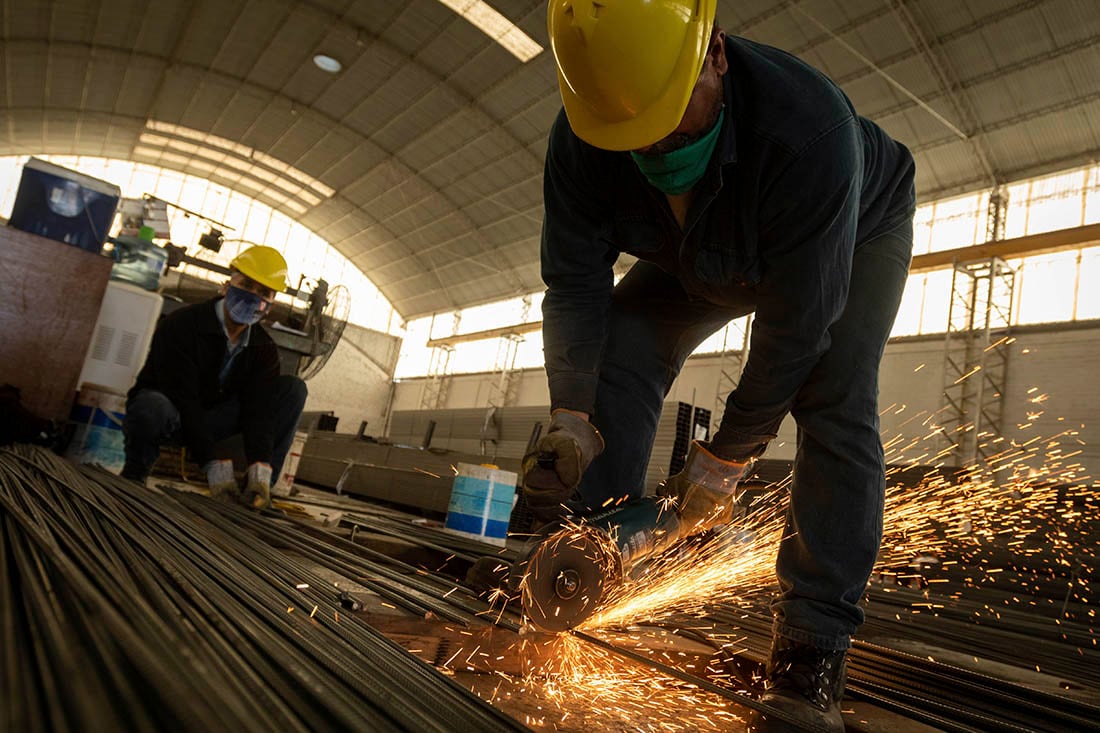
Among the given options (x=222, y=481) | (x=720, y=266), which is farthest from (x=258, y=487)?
(x=720, y=266)

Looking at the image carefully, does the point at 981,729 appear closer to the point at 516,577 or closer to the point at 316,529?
the point at 516,577

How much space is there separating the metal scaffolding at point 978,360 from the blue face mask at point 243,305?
9690mm

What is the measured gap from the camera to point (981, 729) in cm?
123

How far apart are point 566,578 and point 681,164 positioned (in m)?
0.81

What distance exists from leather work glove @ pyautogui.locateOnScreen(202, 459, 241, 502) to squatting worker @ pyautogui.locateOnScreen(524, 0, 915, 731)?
2031mm

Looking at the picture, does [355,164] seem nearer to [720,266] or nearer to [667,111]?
[720,266]

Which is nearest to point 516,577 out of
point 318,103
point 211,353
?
point 211,353

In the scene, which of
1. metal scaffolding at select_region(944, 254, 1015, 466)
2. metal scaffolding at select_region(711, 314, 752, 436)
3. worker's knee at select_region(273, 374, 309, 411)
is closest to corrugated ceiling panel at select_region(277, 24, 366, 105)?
metal scaffolding at select_region(711, 314, 752, 436)

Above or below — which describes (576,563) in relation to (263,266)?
below

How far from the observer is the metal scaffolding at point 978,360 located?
10.4 m

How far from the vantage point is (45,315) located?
384 cm

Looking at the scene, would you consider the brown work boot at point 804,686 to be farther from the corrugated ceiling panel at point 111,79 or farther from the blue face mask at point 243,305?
the corrugated ceiling panel at point 111,79

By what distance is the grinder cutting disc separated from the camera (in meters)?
1.39

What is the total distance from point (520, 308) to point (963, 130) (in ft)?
36.0
